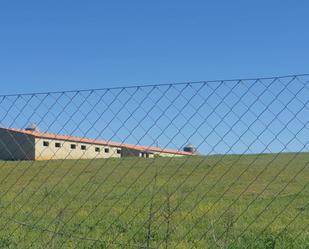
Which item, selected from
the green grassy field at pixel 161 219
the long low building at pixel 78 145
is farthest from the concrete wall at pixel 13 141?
the green grassy field at pixel 161 219

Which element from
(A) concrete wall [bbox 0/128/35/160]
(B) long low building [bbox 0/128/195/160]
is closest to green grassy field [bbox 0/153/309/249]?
(B) long low building [bbox 0/128/195/160]

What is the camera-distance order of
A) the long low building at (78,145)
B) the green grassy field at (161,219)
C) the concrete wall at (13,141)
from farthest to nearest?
the concrete wall at (13,141), the green grassy field at (161,219), the long low building at (78,145)

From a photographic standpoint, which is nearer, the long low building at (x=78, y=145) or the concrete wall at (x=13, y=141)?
the long low building at (x=78, y=145)

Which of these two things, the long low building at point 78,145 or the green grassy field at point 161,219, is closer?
the long low building at point 78,145

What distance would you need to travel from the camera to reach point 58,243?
6.62m

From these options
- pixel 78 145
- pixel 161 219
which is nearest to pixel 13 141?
pixel 78 145

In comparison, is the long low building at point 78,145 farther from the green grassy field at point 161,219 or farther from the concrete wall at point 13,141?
the green grassy field at point 161,219

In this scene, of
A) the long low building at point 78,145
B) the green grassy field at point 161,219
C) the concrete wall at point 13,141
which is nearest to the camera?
the long low building at point 78,145

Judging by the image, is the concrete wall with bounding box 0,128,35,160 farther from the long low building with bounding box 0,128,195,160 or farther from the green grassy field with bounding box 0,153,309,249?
the green grassy field with bounding box 0,153,309,249

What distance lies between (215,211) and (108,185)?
6321 mm

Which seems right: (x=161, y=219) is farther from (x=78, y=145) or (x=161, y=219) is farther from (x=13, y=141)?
(x=13, y=141)

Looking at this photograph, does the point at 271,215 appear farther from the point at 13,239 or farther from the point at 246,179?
the point at 246,179

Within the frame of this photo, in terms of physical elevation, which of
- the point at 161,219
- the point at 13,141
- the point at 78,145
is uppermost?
the point at 13,141

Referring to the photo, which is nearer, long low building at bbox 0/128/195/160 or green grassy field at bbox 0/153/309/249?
long low building at bbox 0/128/195/160
